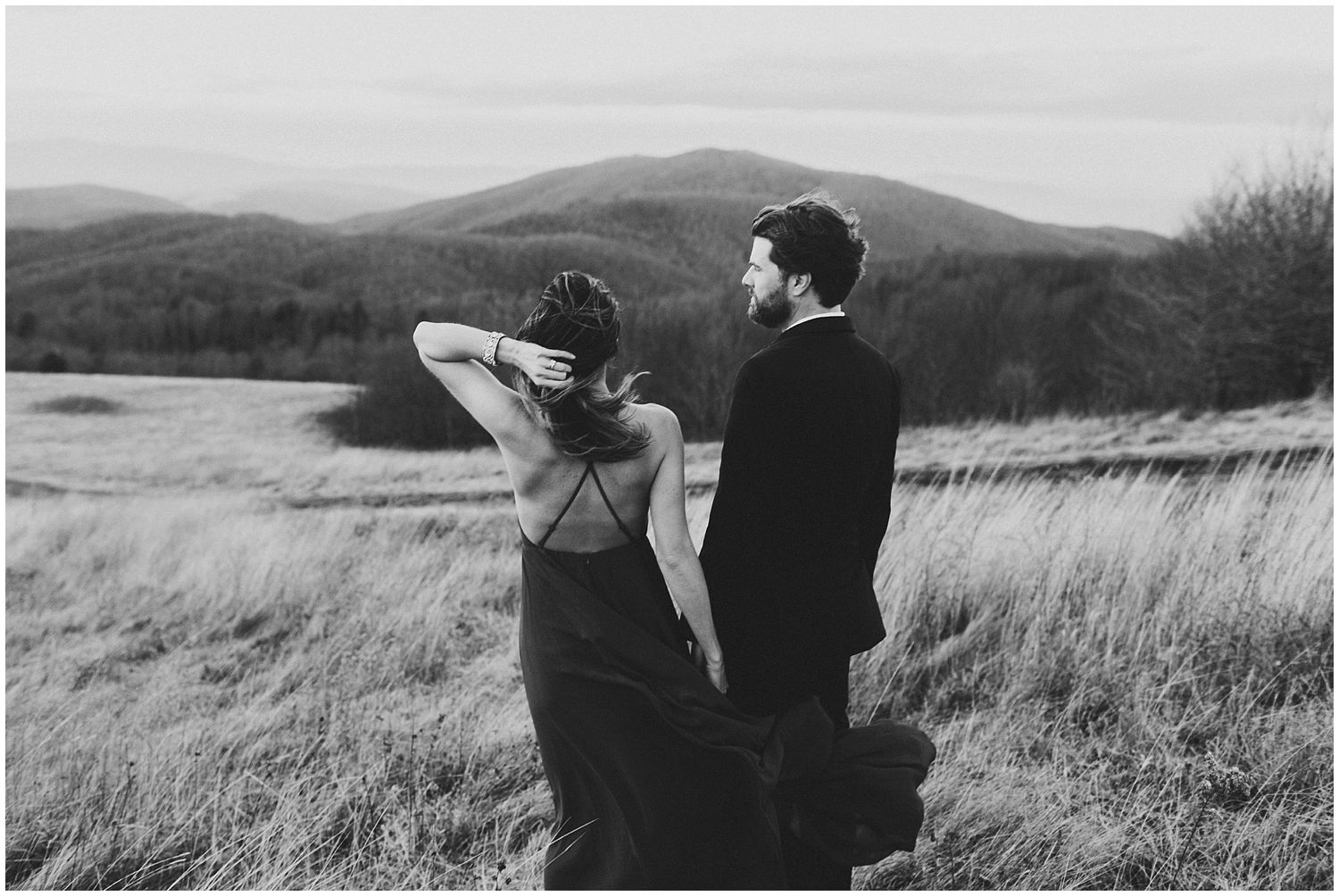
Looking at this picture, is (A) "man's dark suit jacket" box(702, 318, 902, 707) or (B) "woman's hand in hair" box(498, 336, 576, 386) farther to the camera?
(A) "man's dark suit jacket" box(702, 318, 902, 707)

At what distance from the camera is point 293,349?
45844mm

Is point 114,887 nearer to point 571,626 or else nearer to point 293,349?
point 571,626

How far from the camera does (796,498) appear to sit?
2572 millimetres

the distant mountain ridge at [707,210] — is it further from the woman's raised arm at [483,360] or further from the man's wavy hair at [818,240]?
the woman's raised arm at [483,360]

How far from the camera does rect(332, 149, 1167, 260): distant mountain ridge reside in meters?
65.1

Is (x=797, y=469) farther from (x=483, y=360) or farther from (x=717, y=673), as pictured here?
(x=483, y=360)

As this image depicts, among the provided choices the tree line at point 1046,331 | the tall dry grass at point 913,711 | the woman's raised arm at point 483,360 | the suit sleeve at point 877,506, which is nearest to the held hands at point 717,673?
the suit sleeve at point 877,506

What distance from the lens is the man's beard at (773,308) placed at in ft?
8.56

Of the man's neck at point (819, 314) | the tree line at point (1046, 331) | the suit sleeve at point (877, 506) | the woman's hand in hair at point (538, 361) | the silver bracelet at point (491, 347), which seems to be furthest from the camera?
the tree line at point (1046, 331)

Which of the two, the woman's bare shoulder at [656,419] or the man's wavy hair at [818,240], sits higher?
the man's wavy hair at [818,240]

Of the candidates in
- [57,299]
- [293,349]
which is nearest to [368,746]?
[293,349]

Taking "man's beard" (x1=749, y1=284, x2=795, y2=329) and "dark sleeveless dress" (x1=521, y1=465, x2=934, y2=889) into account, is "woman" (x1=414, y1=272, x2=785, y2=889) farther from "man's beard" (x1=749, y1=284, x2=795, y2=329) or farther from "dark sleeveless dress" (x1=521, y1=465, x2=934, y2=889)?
"man's beard" (x1=749, y1=284, x2=795, y2=329)

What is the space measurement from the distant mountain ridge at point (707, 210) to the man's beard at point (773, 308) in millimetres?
42981

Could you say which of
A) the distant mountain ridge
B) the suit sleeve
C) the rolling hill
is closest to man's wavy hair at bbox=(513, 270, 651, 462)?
the suit sleeve
